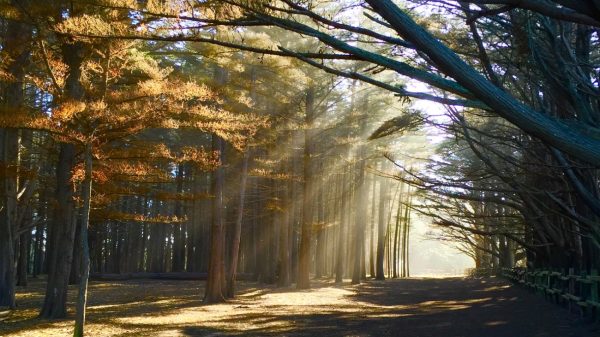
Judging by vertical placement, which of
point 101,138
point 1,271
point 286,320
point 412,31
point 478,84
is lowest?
point 286,320

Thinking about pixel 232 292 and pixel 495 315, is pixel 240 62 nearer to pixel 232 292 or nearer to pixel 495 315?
pixel 232 292

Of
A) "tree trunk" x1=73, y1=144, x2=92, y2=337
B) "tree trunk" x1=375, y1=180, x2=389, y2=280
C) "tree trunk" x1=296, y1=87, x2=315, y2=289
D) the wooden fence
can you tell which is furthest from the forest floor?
"tree trunk" x1=375, y1=180, x2=389, y2=280

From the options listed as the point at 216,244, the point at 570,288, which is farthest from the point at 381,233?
the point at 570,288

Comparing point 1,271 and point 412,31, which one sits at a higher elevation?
point 412,31

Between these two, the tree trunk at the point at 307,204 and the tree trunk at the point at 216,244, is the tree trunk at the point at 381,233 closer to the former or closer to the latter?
the tree trunk at the point at 307,204

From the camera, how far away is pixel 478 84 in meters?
3.27

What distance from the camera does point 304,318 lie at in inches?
544

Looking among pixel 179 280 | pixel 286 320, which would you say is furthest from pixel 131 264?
pixel 286 320

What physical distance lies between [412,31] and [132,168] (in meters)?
9.38

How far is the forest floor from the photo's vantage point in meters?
11.1

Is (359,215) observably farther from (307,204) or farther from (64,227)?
(64,227)

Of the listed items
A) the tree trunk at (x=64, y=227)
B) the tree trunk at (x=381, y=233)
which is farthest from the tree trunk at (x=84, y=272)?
the tree trunk at (x=381, y=233)

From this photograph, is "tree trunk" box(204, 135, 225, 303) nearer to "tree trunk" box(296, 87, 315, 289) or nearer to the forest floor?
the forest floor

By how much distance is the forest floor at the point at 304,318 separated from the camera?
11.1 meters
